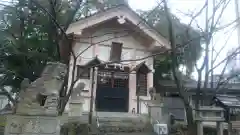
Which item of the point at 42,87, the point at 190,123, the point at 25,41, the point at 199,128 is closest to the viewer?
the point at 42,87

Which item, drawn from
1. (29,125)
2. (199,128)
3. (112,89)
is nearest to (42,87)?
(29,125)

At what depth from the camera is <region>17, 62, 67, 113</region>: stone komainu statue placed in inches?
241

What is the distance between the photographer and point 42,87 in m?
6.27

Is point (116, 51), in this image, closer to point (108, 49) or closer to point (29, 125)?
point (108, 49)

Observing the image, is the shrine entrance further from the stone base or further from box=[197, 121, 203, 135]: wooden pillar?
the stone base

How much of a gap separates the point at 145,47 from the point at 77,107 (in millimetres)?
7441

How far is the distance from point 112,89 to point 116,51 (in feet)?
Answer: 8.16

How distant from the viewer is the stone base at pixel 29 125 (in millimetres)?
5969

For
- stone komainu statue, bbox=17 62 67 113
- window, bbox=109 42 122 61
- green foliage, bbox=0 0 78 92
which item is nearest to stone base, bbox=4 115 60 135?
stone komainu statue, bbox=17 62 67 113

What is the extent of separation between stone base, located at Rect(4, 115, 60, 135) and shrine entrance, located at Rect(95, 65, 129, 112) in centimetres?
779

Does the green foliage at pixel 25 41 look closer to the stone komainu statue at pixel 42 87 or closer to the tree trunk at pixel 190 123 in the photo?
the stone komainu statue at pixel 42 87

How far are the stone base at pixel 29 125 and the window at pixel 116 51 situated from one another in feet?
28.8

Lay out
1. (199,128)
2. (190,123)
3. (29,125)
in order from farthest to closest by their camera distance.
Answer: (199,128) → (190,123) → (29,125)

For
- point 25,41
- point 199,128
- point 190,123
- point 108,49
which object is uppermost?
point 25,41
